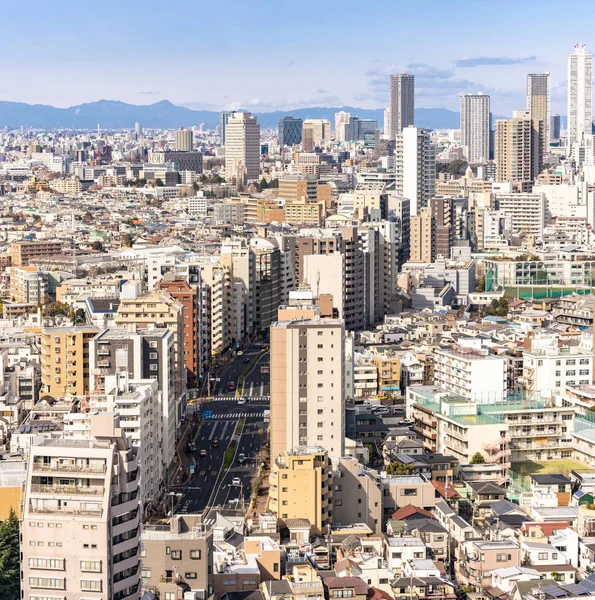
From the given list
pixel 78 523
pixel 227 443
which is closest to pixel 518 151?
pixel 227 443

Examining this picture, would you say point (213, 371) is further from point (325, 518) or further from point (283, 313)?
point (325, 518)

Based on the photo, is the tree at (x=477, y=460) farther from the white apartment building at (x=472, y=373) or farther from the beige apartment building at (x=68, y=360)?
the beige apartment building at (x=68, y=360)

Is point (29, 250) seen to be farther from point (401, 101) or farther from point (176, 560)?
point (401, 101)

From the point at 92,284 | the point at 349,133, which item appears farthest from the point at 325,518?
the point at 349,133

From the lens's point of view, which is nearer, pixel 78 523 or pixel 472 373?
pixel 78 523

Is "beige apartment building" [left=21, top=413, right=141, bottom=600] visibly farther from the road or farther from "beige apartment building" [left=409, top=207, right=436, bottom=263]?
"beige apartment building" [left=409, top=207, right=436, bottom=263]

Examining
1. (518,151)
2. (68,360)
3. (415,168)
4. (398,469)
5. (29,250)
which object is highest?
(518,151)
